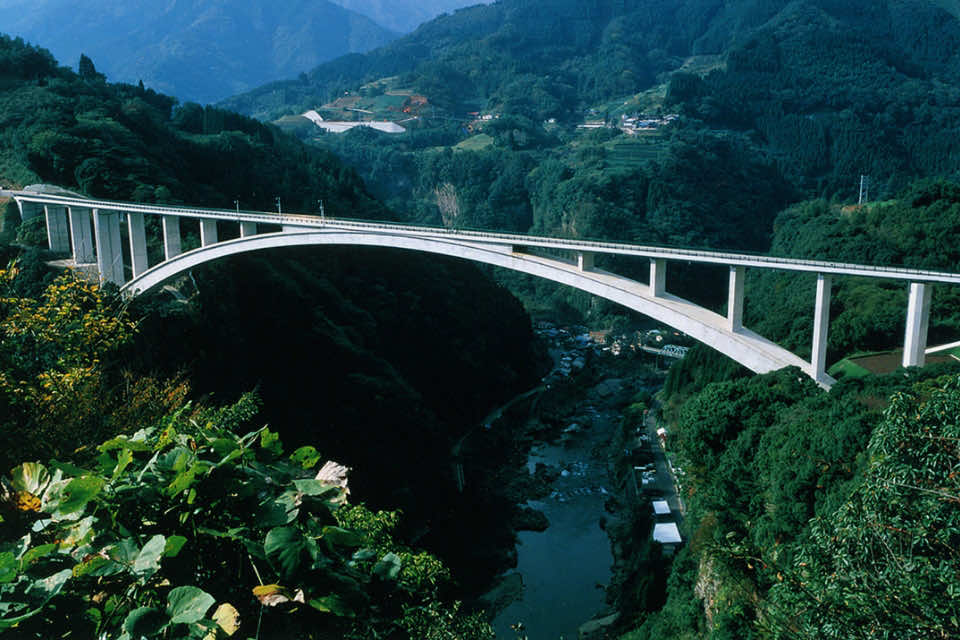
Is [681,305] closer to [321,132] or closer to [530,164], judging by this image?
[530,164]

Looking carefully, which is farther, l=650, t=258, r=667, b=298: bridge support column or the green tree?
l=650, t=258, r=667, b=298: bridge support column

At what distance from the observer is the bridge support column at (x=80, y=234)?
1023 inches

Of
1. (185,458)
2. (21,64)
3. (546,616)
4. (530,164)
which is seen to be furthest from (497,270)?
(185,458)

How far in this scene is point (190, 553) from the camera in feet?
12.6

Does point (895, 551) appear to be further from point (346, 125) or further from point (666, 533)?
point (346, 125)

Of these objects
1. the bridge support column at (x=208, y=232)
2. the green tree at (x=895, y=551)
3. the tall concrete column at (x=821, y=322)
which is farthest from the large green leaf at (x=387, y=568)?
the bridge support column at (x=208, y=232)

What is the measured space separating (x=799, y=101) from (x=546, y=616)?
244 feet

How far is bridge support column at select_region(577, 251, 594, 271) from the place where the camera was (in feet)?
61.6

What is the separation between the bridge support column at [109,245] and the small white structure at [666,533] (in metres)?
18.2

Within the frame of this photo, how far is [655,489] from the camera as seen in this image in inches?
1075

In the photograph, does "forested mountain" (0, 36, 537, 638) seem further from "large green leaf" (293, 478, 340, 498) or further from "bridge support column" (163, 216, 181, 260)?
"bridge support column" (163, 216, 181, 260)

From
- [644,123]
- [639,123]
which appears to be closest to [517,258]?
[644,123]

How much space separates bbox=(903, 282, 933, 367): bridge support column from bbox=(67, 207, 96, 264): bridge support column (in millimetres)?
23809

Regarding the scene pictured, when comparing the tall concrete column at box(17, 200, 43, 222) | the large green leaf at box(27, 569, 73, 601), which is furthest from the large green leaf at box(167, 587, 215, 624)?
the tall concrete column at box(17, 200, 43, 222)
